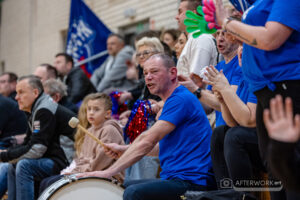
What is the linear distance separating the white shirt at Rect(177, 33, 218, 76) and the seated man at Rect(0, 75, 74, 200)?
1710 millimetres

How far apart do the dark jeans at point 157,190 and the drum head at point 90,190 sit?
345 millimetres

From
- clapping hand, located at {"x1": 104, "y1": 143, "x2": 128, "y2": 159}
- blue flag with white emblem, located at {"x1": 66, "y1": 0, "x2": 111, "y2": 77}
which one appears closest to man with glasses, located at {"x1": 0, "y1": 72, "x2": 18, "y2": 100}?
blue flag with white emblem, located at {"x1": 66, "y1": 0, "x2": 111, "y2": 77}

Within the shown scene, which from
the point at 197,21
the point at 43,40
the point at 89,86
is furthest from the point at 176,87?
the point at 43,40

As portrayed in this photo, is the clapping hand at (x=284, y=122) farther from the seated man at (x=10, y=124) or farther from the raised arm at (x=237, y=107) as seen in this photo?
the seated man at (x=10, y=124)

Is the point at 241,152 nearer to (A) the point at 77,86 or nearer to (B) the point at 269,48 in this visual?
(B) the point at 269,48

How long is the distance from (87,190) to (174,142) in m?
0.80

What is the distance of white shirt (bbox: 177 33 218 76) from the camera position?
3996 mm

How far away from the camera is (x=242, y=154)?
2.74 meters

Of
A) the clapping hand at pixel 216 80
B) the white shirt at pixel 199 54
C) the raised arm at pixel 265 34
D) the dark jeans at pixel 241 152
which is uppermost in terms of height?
the raised arm at pixel 265 34

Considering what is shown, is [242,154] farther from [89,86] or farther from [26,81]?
[89,86]

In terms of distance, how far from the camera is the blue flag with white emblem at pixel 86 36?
8305 millimetres

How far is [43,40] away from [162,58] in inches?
389

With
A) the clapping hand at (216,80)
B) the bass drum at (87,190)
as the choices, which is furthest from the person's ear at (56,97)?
the clapping hand at (216,80)

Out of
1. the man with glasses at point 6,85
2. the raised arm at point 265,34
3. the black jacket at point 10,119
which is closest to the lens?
the raised arm at point 265,34
